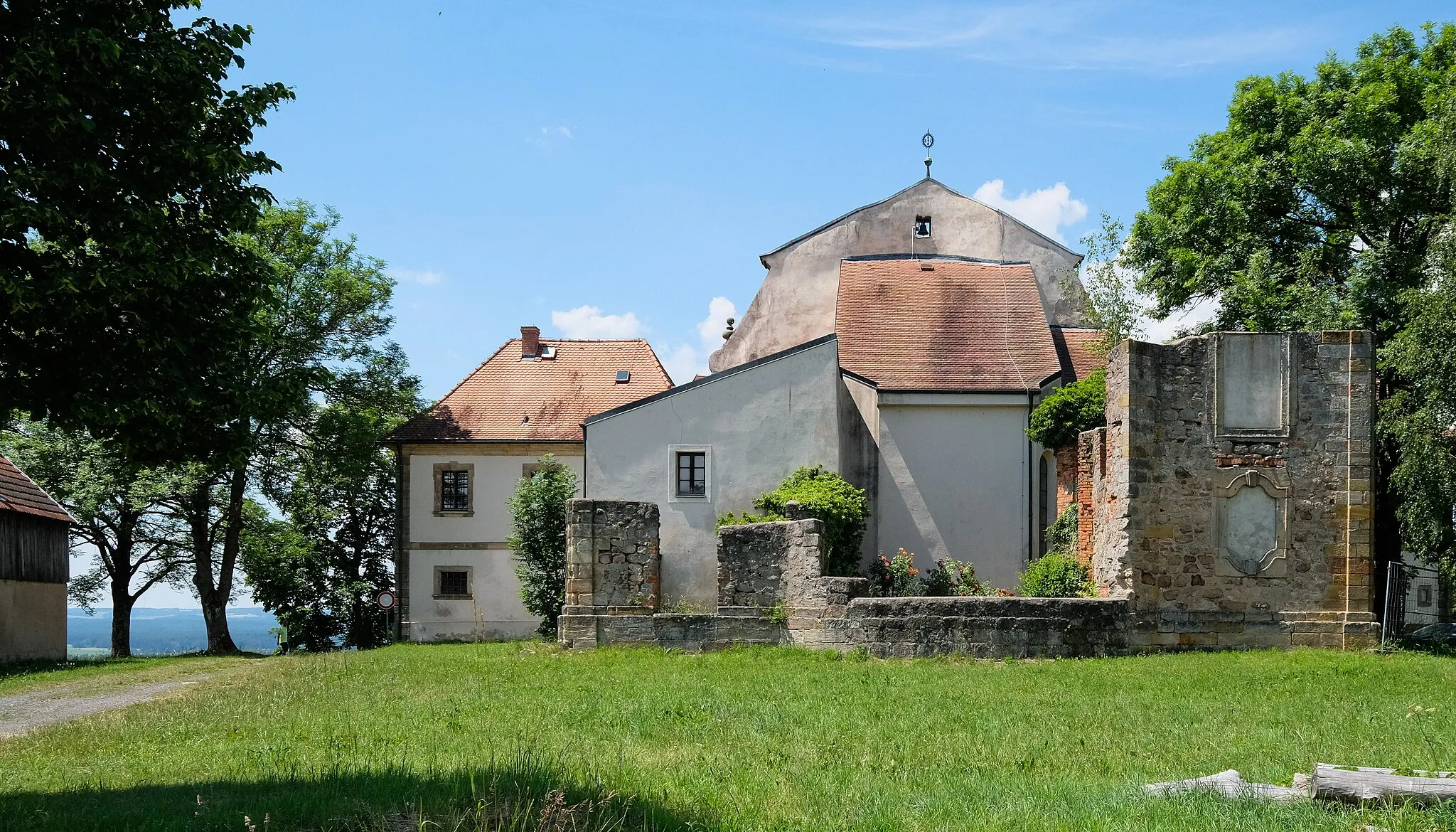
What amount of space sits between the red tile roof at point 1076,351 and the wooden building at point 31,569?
76.6ft

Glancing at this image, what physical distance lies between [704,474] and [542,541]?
4.87m

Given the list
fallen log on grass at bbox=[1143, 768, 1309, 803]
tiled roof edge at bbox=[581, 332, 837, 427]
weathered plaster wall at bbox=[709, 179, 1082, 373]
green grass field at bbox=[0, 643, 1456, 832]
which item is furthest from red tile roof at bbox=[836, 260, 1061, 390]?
fallen log on grass at bbox=[1143, 768, 1309, 803]

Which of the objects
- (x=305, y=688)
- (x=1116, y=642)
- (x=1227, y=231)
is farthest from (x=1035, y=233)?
(x=305, y=688)

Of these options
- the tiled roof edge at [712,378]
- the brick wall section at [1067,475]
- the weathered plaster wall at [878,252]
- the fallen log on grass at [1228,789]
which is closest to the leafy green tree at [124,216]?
the fallen log on grass at [1228,789]

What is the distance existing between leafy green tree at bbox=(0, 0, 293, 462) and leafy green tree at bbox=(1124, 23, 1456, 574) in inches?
702

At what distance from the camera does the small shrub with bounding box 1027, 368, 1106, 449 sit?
2297 cm

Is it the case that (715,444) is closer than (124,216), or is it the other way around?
(124,216)

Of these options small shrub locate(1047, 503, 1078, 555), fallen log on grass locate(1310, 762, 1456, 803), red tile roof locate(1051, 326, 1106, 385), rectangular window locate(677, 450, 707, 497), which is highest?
red tile roof locate(1051, 326, 1106, 385)

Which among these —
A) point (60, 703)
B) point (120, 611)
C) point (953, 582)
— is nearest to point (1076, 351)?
point (953, 582)

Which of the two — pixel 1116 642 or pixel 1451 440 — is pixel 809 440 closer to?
pixel 1116 642

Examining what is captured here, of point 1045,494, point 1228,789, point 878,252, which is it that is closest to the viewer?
point 1228,789

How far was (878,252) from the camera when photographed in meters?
32.7

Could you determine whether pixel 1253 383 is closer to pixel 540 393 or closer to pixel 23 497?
pixel 540 393

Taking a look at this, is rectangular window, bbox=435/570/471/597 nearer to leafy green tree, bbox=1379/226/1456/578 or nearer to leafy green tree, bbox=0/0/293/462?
leafy green tree, bbox=1379/226/1456/578
